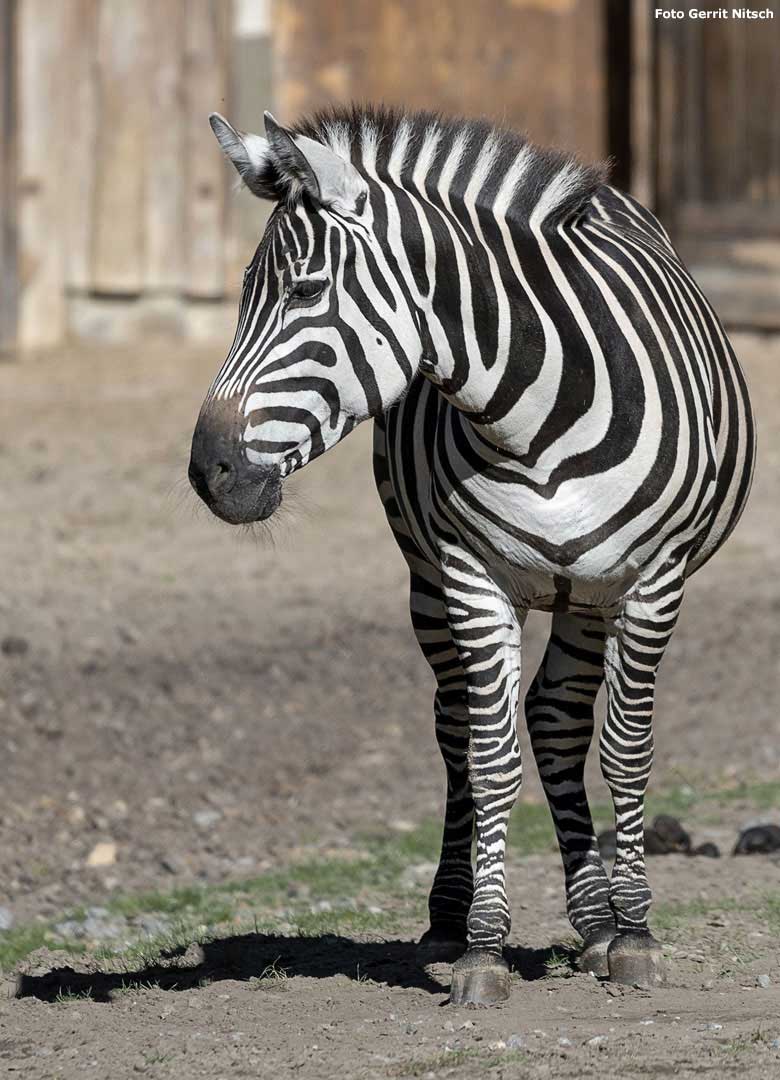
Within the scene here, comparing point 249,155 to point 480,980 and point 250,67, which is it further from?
point 250,67

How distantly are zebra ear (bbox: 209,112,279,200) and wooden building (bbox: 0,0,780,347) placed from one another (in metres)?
10.3

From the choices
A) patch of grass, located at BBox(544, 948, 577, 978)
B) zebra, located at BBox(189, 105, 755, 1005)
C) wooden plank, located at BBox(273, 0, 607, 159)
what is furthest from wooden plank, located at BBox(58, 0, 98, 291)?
patch of grass, located at BBox(544, 948, 577, 978)

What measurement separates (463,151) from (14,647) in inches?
220

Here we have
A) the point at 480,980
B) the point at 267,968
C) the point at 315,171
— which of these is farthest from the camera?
the point at 267,968

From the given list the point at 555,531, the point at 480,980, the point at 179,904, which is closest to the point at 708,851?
the point at 179,904

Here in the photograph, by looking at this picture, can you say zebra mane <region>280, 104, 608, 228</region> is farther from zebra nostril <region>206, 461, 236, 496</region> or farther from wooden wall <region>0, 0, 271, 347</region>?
wooden wall <region>0, 0, 271, 347</region>

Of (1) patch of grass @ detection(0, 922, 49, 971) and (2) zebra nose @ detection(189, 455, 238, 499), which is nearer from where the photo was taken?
(2) zebra nose @ detection(189, 455, 238, 499)

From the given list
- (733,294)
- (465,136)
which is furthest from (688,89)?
(465,136)

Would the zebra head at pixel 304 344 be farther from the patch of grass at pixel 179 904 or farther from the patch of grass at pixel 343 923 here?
the patch of grass at pixel 179 904

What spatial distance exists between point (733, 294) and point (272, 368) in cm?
1045

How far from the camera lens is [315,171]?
13.7 feet

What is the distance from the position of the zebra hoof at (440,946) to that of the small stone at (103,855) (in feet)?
6.92

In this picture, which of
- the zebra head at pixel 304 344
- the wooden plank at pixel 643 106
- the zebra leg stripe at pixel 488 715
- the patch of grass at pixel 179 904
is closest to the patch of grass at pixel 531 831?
the patch of grass at pixel 179 904

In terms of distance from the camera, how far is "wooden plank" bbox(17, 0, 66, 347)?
1458 centimetres
